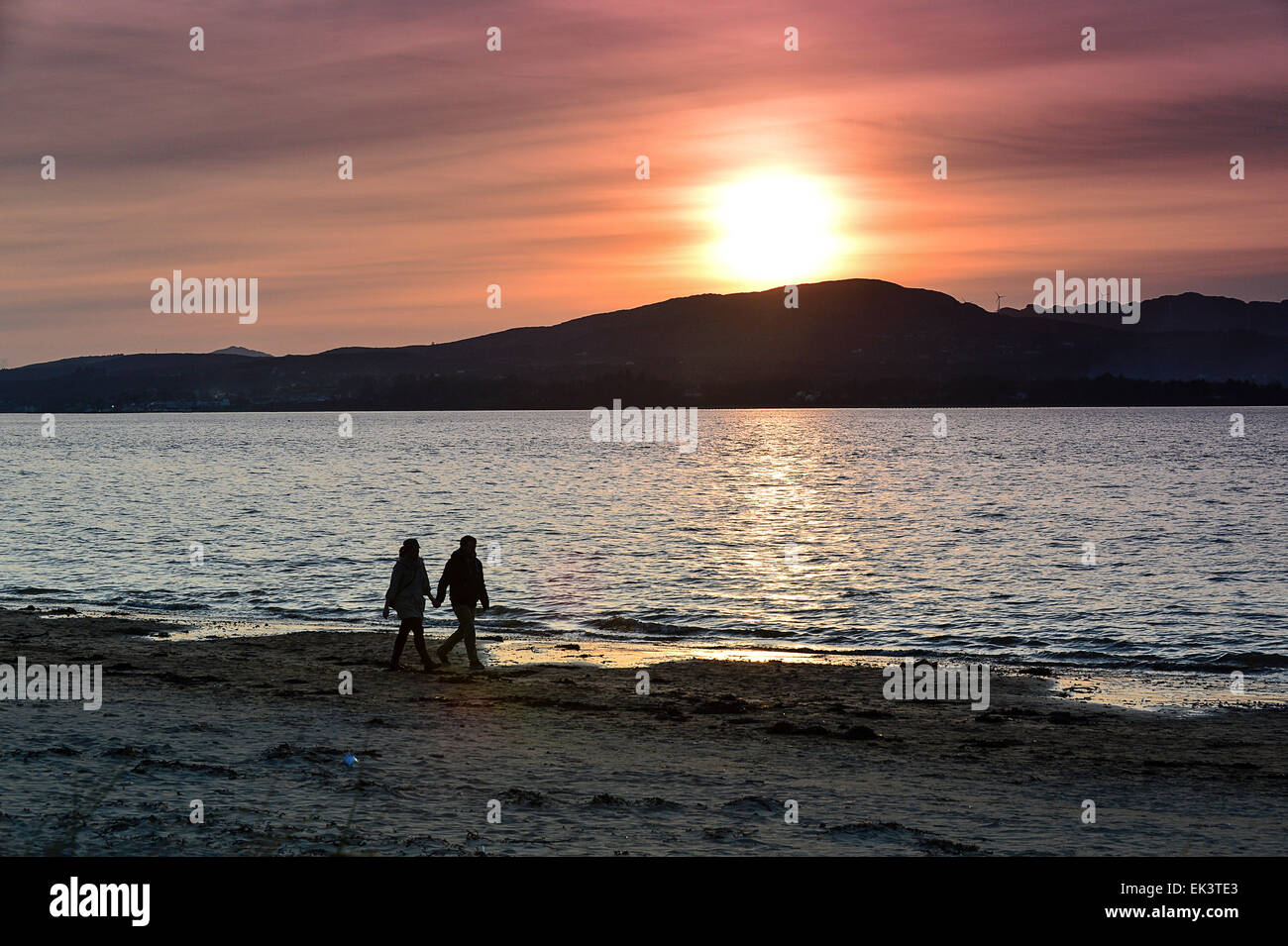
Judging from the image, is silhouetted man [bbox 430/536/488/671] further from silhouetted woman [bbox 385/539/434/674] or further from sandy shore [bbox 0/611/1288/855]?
sandy shore [bbox 0/611/1288/855]

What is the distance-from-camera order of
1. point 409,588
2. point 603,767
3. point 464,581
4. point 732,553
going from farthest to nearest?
point 732,553 → point 464,581 → point 409,588 → point 603,767

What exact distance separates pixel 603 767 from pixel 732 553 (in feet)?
110

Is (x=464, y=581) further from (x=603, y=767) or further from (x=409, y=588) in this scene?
(x=603, y=767)

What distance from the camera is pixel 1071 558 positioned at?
45406mm

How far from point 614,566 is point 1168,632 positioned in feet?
64.2

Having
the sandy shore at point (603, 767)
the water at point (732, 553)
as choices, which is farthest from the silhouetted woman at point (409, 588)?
the water at point (732, 553)

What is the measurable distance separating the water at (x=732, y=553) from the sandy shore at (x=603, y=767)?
800 cm

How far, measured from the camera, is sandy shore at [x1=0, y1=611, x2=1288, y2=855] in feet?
33.6

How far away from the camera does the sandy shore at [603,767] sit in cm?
1023

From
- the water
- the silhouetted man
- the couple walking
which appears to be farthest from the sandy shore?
the water

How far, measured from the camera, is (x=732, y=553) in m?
46.8

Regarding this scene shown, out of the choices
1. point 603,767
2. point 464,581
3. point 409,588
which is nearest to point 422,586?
point 409,588
